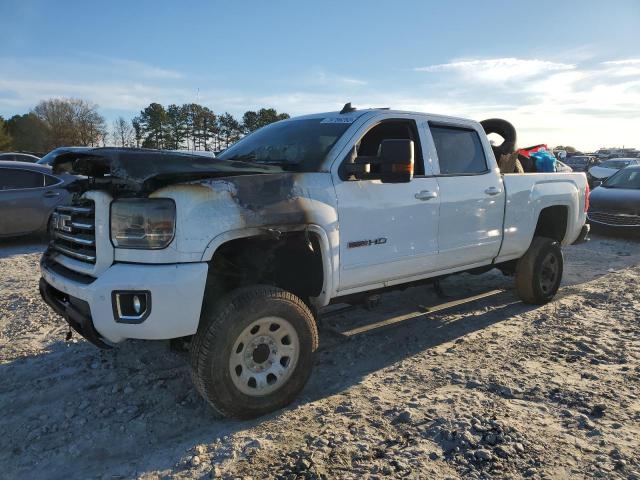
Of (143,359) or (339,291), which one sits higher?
(339,291)

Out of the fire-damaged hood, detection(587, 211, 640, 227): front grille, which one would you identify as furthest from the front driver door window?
detection(587, 211, 640, 227): front grille

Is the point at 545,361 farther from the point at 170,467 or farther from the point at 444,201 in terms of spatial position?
the point at 170,467

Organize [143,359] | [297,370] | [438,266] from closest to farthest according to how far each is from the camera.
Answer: [297,370]
[143,359]
[438,266]

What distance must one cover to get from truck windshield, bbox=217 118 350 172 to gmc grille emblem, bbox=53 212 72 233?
4.98 feet

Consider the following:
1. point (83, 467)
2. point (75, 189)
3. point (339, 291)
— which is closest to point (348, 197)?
point (339, 291)

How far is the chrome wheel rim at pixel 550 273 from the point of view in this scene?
569 centimetres

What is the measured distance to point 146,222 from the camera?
2.86 meters

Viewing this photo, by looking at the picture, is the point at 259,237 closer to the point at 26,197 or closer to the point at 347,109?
the point at 347,109

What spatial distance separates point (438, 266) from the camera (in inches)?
174

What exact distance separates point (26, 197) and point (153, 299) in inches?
293

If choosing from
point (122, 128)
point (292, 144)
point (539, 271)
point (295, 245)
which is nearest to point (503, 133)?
point (539, 271)

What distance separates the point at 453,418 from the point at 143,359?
8.33ft

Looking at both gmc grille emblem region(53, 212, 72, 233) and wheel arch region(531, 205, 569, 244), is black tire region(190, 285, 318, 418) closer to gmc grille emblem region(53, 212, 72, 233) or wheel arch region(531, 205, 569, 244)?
gmc grille emblem region(53, 212, 72, 233)

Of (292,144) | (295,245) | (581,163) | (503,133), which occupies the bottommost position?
(295,245)
